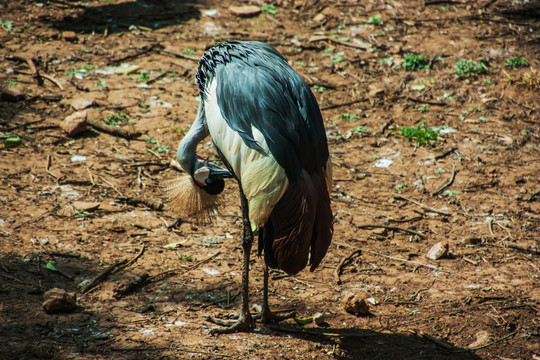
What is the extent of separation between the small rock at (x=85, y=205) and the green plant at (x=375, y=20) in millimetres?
5940

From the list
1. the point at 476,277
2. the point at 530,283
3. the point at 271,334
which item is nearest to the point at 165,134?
the point at 271,334

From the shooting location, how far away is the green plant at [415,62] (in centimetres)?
766

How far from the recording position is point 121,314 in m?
3.74

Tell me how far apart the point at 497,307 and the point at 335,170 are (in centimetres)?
247

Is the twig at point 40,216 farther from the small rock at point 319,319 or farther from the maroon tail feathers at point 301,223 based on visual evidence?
the small rock at point 319,319

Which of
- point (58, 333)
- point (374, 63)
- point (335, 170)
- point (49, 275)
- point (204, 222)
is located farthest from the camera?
point (374, 63)

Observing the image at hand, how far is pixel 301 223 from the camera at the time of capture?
330 cm

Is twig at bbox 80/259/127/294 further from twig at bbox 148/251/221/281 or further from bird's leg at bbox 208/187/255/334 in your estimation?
bird's leg at bbox 208/187/255/334

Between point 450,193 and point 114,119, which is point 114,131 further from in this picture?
point 450,193

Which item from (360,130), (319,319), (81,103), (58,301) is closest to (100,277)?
(58,301)

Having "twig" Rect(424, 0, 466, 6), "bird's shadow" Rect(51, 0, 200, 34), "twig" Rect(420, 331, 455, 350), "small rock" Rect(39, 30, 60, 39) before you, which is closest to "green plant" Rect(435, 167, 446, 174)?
"twig" Rect(420, 331, 455, 350)

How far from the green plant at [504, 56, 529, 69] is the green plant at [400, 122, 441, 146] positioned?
80.1 inches

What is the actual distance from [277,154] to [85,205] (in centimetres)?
252

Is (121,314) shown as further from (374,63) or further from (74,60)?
(374,63)
